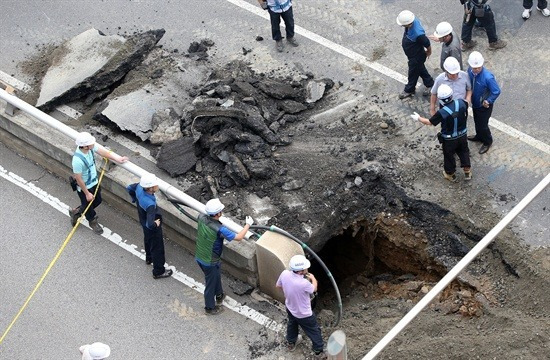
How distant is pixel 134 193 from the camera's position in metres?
11.3

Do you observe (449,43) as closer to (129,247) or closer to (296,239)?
(296,239)

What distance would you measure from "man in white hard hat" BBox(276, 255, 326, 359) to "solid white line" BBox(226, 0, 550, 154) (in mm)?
4360

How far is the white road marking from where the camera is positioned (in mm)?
11180

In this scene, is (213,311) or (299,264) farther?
(213,311)

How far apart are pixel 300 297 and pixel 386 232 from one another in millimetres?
2572

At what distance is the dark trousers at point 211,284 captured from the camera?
10.8 meters

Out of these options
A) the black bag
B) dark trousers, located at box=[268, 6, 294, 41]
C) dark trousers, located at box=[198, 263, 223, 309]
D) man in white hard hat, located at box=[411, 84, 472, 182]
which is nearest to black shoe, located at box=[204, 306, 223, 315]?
dark trousers, located at box=[198, 263, 223, 309]

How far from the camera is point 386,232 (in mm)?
12234

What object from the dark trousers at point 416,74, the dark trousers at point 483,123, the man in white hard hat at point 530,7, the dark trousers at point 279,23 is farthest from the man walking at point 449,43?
the dark trousers at point 279,23

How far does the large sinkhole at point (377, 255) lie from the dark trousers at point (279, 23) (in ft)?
12.0

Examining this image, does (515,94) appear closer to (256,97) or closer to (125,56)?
(256,97)

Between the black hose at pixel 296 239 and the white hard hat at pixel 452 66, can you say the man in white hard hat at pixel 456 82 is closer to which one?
the white hard hat at pixel 452 66

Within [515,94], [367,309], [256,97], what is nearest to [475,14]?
[515,94]

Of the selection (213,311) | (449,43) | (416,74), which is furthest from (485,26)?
(213,311)
